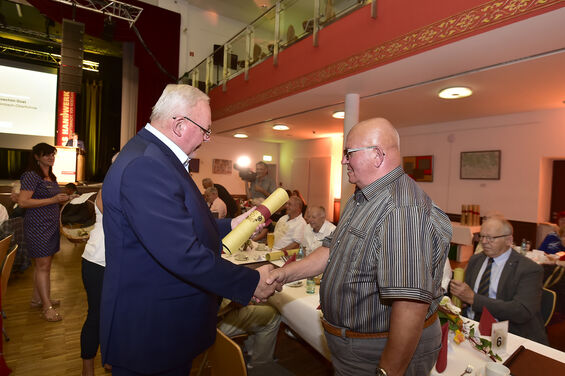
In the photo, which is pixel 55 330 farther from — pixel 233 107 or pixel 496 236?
pixel 233 107

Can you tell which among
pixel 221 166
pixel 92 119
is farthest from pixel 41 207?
pixel 92 119

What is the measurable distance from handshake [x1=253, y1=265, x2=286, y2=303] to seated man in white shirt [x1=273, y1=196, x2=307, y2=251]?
239 centimetres

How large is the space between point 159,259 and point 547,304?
8.99 feet

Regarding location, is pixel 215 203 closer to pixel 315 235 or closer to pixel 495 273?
pixel 315 235

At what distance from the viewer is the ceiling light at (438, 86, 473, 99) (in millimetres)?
4754

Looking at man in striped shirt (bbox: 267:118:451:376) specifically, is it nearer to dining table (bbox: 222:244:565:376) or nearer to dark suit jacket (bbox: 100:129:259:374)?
dining table (bbox: 222:244:565:376)

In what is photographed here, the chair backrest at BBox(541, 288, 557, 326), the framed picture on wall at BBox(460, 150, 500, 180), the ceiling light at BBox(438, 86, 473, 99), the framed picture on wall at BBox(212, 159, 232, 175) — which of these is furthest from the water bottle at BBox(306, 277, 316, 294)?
the framed picture on wall at BBox(212, 159, 232, 175)

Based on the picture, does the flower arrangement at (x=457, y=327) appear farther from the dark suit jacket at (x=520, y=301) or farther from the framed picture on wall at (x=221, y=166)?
the framed picture on wall at (x=221, y=166)

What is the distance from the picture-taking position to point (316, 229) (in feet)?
12.5

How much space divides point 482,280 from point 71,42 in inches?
286

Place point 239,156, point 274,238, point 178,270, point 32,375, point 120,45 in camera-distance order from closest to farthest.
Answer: point 178,270
point 32,375
point 274,238
point 120,45
point 239,156

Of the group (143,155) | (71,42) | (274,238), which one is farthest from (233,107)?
(143,155)

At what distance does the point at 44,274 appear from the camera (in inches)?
128

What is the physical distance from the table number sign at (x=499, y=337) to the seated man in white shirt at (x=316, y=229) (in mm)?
2224
